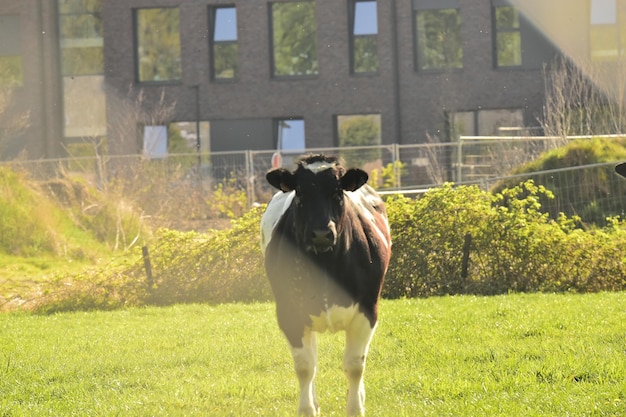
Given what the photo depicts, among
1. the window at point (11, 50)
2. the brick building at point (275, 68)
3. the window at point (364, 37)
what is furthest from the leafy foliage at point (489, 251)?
the window at point (11, 50)

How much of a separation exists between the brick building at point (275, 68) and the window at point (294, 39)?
0.05 m

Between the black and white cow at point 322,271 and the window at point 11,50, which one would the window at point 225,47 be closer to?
the window at point 11,50

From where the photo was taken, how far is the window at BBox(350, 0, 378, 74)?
38562 millimetres

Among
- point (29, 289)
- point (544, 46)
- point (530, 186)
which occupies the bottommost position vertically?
point (29, 289)

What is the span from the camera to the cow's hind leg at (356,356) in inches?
313

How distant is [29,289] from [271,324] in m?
6.46

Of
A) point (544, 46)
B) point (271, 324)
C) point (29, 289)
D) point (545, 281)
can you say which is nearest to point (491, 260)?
point (545, 281)

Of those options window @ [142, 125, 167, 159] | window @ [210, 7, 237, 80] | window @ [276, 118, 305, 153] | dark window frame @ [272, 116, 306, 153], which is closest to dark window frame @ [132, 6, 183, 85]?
window @ [210, 7, 237, 80]

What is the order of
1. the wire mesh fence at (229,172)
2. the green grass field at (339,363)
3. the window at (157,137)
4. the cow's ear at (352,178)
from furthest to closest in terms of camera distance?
the window at (157,137) → the wire mesh fence at (229,172) → the green grass field at (339,363) → the cow's ear at (352,178)

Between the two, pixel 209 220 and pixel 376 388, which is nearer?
pixel 376 388

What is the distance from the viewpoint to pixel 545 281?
16.0m

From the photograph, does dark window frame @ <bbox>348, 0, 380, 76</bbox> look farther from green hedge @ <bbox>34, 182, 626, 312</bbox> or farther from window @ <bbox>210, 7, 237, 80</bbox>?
green hedge @ <bbox>34, 182, 626, 312</bbox>

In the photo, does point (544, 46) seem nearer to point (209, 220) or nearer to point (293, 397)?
point (209, 220)

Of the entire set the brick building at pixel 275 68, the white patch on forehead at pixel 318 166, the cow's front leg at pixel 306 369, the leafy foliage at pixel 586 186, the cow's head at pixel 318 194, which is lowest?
the cow's front leg at pixel 306 369
